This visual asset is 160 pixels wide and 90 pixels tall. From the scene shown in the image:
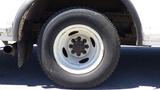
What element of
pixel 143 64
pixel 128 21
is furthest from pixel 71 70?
pixel 143 64

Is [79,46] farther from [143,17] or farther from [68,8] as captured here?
[143,17]

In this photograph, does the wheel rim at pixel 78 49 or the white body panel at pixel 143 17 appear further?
the wheel rim at pixel 78 49

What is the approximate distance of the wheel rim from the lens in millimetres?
5293

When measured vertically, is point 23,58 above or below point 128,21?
below

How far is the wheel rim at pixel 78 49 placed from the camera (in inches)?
208

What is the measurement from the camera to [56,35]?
5.28m

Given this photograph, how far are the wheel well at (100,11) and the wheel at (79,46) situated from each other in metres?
0.24

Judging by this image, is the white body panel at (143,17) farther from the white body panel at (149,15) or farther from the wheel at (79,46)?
the wheel at (79,46)

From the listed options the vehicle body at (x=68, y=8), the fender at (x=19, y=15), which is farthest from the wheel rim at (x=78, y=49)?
the fender at (x=19, y=15)

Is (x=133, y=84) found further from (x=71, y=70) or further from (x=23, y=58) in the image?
(x=23, y=58)

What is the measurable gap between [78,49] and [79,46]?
4 centimetres

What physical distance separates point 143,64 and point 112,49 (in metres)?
1.84

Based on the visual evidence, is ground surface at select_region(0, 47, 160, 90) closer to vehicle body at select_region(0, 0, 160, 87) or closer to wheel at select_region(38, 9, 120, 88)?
wheel at select_region(38, 9, 120, 88)

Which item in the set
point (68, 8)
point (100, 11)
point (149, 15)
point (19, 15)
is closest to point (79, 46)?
point (68, 8)
